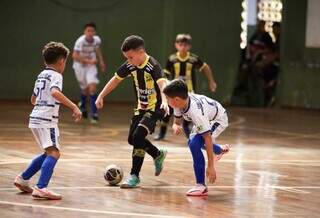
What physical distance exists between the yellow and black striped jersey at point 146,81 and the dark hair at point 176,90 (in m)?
0.92

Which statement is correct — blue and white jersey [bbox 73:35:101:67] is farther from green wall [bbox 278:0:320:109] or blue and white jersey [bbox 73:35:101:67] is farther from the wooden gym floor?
green wall [bbox 278:0:320:109]

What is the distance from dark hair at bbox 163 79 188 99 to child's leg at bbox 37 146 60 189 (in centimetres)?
131

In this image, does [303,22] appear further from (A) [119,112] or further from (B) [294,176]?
(B) [294,176]

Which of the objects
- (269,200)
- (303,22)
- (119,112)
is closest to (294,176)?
(269,200)

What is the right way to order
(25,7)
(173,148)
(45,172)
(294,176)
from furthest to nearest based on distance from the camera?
(25,7) < (173,148) < (294,176) < (45,172)

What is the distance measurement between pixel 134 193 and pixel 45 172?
1052mm

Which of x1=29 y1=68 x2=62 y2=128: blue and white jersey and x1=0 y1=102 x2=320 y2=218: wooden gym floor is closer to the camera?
x1=0 y1=102 x2=320 y2=218: wooden gym floor

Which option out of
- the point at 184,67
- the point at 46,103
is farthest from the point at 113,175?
the point at 184,67

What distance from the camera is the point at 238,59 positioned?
24422 millimetres

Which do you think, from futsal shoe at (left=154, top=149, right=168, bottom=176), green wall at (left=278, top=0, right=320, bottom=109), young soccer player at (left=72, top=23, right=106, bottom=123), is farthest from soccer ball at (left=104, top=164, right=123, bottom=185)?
green wall at (left=278, top=0, right=320, bottom=109)

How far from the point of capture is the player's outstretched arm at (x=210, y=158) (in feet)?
27.9

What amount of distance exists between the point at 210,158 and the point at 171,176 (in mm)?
1722

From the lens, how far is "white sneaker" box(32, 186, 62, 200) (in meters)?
8.23

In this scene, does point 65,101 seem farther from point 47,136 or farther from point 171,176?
point 171,176
